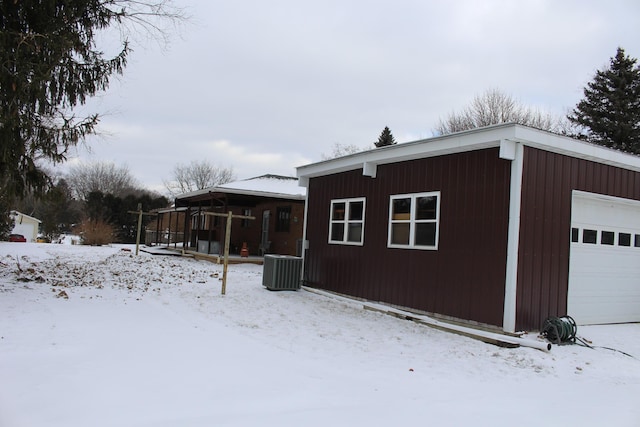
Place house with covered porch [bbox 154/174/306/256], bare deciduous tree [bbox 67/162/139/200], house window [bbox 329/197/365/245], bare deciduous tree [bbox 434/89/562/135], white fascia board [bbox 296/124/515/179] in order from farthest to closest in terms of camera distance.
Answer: bare deciduous tree [bbox 67/162/139/200], bare deciduous tree [bbox 434/89/562/135], house with covered porch [bbox 154/174/306/256], house window [bbox 329/197/365/245], white fascia board [bbox 296/124/515/179]

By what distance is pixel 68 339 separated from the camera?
571 cm

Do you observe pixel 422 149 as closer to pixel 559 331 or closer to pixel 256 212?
pixel 559 331

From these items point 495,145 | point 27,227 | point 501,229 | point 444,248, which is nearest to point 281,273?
point 444,248

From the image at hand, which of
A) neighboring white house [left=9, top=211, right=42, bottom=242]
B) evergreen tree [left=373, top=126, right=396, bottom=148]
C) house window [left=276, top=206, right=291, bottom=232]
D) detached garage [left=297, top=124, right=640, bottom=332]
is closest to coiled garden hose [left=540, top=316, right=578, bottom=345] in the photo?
detached garage [left=297, top=124, right=640, bottom=332]

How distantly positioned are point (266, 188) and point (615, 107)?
19951mm

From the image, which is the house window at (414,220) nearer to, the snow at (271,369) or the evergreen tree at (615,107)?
the snow at (271,369)

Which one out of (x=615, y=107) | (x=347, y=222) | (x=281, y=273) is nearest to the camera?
(x=347, y=222)

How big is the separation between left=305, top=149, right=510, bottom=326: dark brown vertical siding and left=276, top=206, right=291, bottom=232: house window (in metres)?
8.06

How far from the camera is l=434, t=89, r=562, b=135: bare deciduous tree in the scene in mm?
34000

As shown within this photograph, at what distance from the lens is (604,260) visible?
28.3ft

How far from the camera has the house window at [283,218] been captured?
19.1 m

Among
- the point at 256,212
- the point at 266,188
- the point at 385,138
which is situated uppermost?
the point at 385,138

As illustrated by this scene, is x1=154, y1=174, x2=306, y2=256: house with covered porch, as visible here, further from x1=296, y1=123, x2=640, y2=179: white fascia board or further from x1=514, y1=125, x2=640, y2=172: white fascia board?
x1=514, y1=125, x2=640, y2=172: white fascia board

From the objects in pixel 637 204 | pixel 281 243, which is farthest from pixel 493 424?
pixel 281 243
